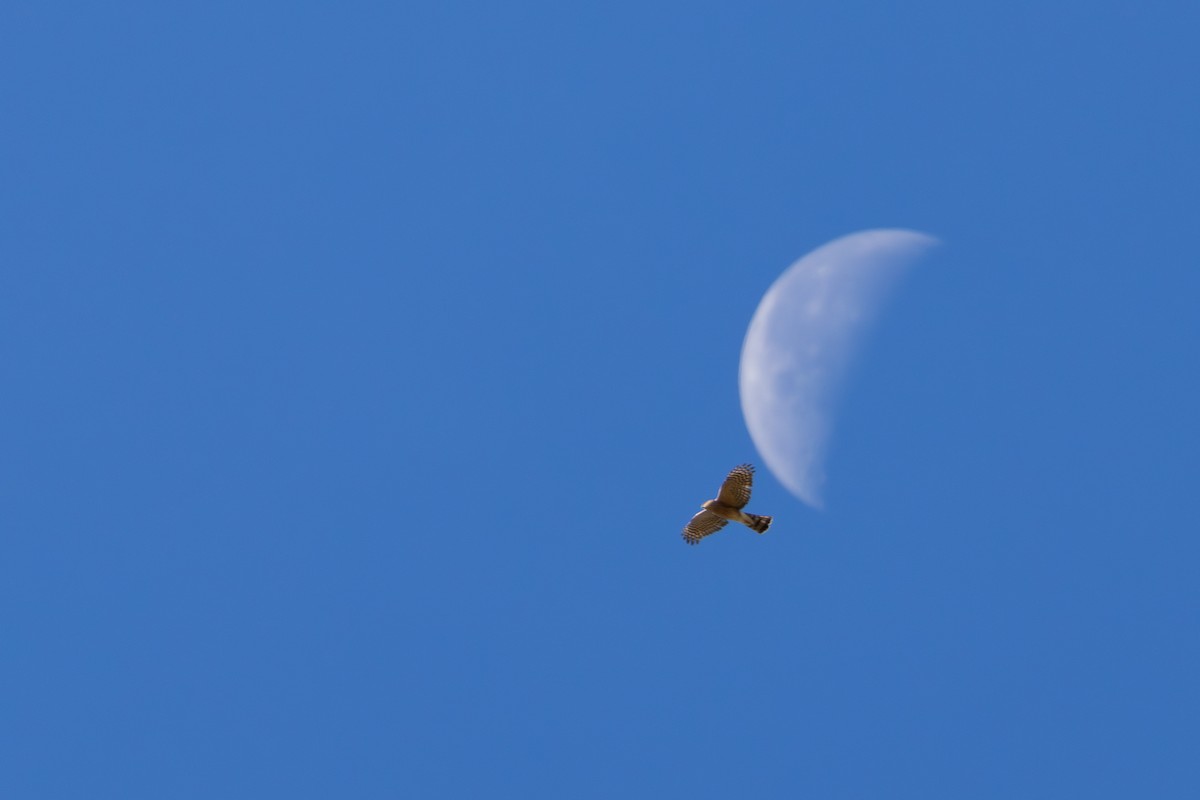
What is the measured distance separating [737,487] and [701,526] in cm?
197

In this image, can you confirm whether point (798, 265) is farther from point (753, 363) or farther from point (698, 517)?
point (698, 517)

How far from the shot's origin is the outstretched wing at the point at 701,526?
79.8 meters

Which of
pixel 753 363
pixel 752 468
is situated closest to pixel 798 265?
pixel 753 363

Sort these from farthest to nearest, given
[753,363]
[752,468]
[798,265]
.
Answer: [798,265] < [753,363] < [752,468]

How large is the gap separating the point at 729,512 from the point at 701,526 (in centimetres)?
101

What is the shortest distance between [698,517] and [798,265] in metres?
17.7

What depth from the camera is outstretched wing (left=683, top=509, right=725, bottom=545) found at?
79812 millimetres

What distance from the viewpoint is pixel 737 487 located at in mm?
78938

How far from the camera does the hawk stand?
7881 cm

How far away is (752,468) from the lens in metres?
79.0

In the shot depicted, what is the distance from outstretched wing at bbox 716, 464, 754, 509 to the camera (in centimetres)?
7869

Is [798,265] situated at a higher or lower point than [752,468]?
higher

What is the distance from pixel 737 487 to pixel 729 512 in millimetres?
1169

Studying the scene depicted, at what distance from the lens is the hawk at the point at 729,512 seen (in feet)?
259
